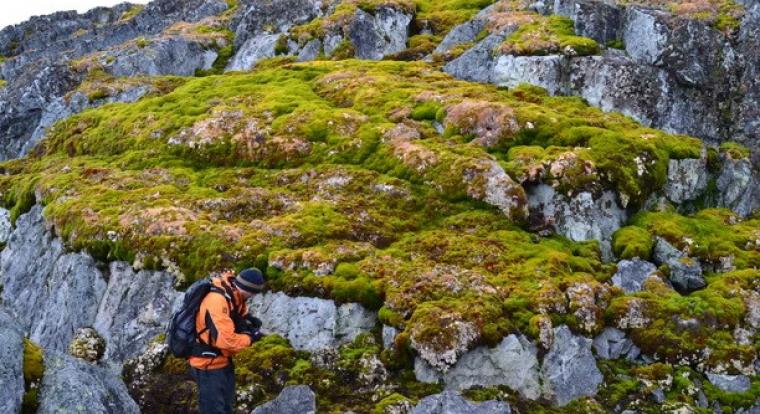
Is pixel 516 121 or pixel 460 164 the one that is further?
pixel 516 121

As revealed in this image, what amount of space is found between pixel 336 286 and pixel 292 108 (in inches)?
519

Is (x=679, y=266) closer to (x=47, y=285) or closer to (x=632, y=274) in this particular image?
(x=632, y=274)

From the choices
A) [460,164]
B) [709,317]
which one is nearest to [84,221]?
[460,164]

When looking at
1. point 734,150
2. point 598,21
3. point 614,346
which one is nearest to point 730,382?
point 614,346

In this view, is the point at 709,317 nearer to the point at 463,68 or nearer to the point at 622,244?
the point at 622,244

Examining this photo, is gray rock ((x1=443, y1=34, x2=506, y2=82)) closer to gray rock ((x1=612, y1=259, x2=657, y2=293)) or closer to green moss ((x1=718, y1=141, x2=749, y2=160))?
green moss ((x1=718, y1=141, x2=749, y2=160))

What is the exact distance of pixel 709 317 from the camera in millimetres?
18203

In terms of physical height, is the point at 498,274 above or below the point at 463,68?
below

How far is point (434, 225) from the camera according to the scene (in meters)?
22.4

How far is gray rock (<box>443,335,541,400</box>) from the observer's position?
642 inches

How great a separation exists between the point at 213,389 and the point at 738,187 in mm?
21272

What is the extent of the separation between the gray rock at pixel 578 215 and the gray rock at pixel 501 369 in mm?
6589

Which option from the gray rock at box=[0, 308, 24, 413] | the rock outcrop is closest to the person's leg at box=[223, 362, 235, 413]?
the gray rock at box=[0, 308, 24, 413]

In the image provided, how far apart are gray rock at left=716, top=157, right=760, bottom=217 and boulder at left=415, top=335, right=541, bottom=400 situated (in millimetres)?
13141
